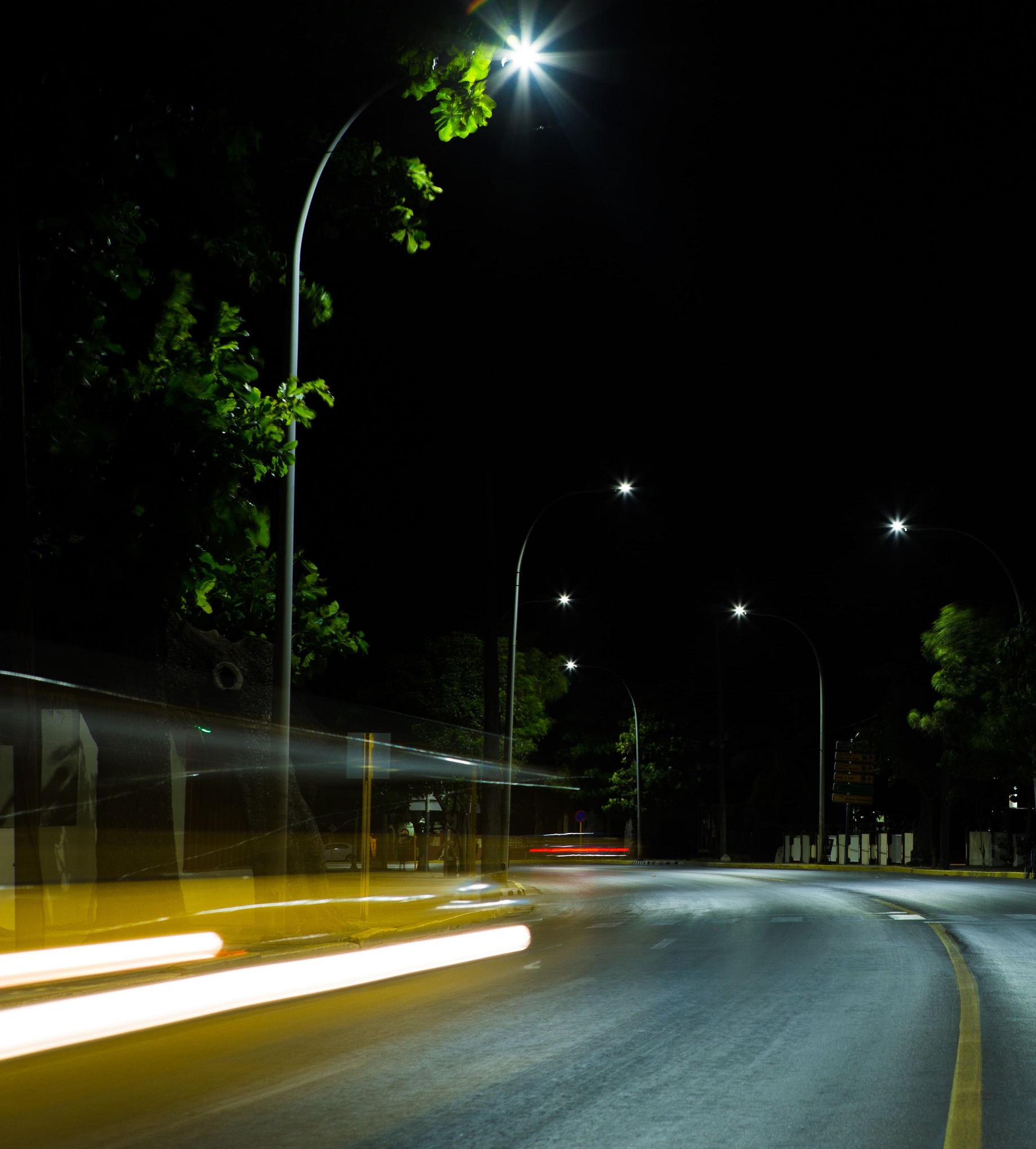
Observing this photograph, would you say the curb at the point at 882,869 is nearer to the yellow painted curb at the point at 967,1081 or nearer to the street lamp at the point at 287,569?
the street lamp at the point at 287,569

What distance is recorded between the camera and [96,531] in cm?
1352

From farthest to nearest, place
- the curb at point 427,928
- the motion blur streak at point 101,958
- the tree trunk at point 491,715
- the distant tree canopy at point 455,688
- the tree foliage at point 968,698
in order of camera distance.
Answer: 1. the distant tree canopy at point 455,688
2. the tree foliage at point 968,698
3. the tree trunk at point 491,715
4. the curb at point 427,928
5. the motion blur streak at point 101,958

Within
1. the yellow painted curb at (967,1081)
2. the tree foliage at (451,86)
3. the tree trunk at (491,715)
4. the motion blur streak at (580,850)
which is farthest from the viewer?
the motion blur streak at (580,850)

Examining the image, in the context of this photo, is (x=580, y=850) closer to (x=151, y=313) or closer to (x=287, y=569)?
(x=287, y=569)

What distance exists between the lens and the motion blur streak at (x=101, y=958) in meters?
10.1

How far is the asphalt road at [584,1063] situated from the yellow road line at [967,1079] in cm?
6

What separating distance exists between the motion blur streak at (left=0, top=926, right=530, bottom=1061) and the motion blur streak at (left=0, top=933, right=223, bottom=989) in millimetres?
881

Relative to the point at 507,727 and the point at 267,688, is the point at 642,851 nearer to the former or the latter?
the point at 507,727

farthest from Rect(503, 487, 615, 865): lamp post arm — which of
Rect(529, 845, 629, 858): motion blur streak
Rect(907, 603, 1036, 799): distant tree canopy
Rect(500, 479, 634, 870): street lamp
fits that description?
Rect(529, 845, 629, 858): motion blur streak

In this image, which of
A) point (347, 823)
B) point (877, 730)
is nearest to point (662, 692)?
point (877, 730)

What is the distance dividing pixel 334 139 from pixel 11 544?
6.32 metres

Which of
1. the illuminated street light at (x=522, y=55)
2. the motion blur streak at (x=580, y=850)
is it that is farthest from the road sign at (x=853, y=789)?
the illuminated street light at (x=522, y=55)

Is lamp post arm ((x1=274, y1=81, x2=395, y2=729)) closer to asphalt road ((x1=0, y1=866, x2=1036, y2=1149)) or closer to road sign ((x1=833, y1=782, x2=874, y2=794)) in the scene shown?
asphalt road ((x1=0, y1=866, x2=1036, y2=1149))

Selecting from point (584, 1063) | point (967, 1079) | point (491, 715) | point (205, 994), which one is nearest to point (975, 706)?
point (491, 715)
